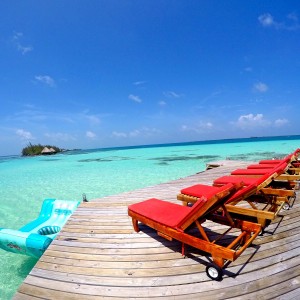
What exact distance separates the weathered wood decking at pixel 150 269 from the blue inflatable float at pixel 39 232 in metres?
0.39

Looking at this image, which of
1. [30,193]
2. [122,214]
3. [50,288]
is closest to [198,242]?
[50,288]

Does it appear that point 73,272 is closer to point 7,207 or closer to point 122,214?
Answer: point 122,214

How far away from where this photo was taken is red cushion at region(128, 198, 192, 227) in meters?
2.72

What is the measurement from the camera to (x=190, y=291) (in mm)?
2031

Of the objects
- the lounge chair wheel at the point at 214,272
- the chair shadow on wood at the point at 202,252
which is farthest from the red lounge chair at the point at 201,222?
the chair shadow on wood at the point at 202,252

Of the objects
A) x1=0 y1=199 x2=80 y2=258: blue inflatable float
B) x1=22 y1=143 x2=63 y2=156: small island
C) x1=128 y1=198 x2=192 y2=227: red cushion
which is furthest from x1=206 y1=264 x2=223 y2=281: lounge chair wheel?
x1=22 y1=143 x2=63 y2=156: small island

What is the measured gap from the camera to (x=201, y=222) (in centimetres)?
274

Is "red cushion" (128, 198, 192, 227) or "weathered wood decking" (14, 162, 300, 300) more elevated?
"red cushion" (128, 198, 192, 227)

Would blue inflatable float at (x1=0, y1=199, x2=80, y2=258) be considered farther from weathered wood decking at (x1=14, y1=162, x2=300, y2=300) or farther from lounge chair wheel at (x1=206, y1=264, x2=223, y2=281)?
lounge chair wheel at (x1=206, y1=264, x2=223, y2=281)

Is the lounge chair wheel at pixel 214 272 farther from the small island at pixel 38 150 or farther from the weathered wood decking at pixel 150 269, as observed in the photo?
the small island at pixel 38 150

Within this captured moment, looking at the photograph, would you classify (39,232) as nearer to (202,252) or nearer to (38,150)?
(202,252)

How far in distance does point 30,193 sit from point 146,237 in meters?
10.6

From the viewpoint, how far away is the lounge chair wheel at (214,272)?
2.11 m

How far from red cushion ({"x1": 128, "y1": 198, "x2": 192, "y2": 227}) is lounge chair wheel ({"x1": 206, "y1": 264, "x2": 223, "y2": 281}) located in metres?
0.60
